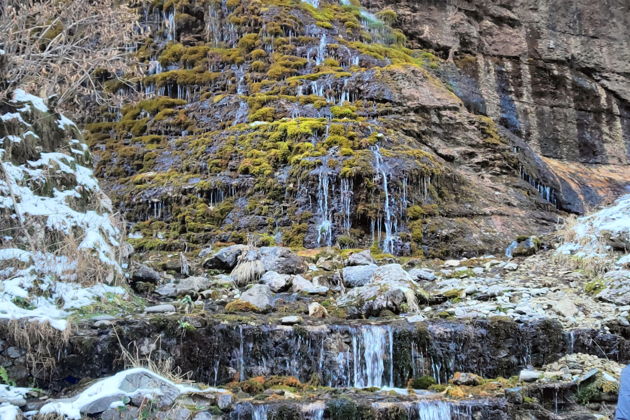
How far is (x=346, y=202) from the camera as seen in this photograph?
14094mm

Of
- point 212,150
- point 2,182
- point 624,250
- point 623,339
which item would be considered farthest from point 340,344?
point 212,150

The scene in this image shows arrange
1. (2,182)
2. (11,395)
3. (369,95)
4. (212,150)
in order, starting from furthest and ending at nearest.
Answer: (369,95) < (212,150) < (2,182) < (11,395)

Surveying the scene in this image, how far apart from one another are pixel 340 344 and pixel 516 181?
37.0 ft

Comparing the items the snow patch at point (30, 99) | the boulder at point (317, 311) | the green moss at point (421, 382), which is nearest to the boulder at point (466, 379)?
the green moss at point (421, 382)

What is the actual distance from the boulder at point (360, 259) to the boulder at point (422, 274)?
2.95 ft

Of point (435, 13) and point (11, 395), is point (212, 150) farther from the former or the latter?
point (435, 13)

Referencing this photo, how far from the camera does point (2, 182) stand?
828 cm

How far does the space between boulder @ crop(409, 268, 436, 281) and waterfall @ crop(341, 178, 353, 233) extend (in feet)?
Result: 9.46

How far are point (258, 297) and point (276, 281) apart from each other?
1.11m

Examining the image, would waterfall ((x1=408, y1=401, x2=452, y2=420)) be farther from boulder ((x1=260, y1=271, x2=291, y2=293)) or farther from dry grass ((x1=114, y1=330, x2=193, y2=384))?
boulder ((x1=260, y1=271, x2=291, y2=293))

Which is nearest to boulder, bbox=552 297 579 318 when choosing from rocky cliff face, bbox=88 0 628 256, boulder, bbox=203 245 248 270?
rocky cliff face, bbox=88 0 628 256

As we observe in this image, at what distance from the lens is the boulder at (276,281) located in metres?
10.1

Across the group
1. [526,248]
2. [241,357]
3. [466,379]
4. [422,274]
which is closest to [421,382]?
[466,379]

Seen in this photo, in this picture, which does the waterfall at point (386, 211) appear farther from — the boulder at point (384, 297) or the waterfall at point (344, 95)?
the boulder at point (384, 297)
